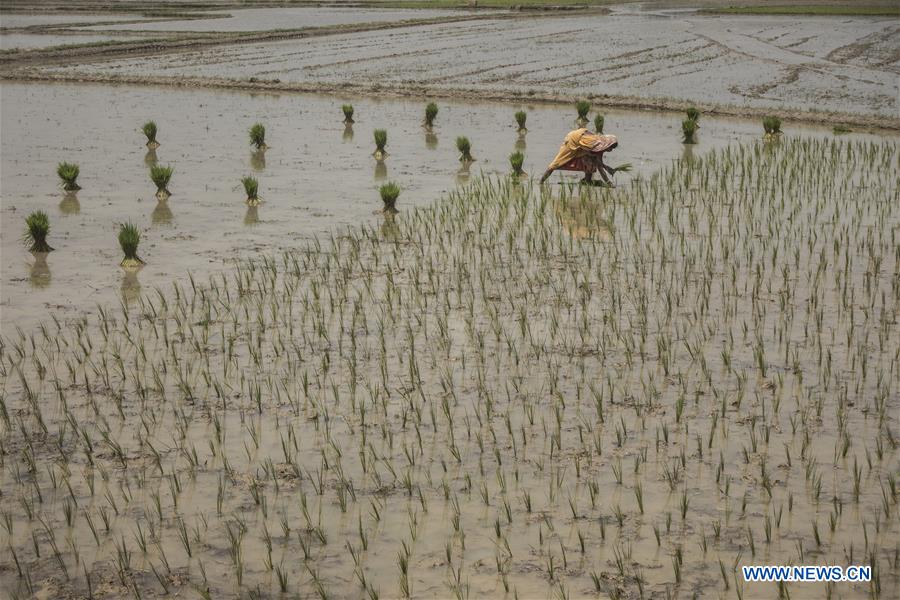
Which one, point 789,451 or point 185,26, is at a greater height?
point 185,26

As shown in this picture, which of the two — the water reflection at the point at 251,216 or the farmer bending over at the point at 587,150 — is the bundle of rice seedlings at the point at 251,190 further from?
the farmer bending over at the point at 587,150

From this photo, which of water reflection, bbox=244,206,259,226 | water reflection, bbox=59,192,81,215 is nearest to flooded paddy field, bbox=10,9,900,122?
water reflection, bbox=244,206,259,226

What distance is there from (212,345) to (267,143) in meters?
6.49

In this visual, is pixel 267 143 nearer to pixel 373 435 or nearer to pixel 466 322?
pixel 466 322

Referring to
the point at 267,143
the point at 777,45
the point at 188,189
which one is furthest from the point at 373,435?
the point at 777,45

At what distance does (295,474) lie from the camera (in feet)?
12.9

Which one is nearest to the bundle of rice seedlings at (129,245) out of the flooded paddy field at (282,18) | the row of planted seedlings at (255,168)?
the row of planted seedlings at (255,168)

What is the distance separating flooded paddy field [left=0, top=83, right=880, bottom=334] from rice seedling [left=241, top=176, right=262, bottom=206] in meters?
0.08

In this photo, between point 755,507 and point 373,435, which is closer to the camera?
point 755,507

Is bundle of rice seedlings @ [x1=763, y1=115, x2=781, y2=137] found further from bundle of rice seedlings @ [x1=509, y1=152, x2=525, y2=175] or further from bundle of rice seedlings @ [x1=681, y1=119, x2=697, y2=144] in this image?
bundle of rice seedlings @ [x1=509, y1=152, x2=525, y2=175]

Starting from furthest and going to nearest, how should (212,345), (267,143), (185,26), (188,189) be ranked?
(185,26), (267,143), (188,189), (212,345)

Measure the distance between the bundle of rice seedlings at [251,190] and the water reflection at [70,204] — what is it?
130 cm

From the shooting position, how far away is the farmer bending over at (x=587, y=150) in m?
8.91

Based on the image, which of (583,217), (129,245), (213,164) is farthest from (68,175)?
(583,217)
